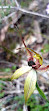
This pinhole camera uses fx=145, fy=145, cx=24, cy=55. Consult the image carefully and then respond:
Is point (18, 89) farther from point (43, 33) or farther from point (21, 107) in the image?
point (43, 33)

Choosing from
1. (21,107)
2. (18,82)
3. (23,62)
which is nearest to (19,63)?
(23,62)

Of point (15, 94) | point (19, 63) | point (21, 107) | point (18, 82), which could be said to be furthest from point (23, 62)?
point (21, 107)

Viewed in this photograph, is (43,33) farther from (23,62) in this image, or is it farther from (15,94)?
(15,94)

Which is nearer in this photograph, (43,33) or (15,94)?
(15,94)

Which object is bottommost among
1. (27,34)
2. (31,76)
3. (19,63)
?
(19,63)

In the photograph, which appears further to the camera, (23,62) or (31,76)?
(23,62)

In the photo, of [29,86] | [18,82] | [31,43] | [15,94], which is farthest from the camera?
[31,43]

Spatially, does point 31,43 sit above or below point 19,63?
above

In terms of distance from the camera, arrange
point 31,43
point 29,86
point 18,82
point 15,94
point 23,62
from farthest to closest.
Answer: point 31,43 < point 23,62 < point 18,82 < point 15,94 < point 29,86

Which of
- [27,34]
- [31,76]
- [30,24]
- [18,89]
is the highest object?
[30,24]
